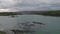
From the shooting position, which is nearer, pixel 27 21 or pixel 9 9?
pixel 9 9

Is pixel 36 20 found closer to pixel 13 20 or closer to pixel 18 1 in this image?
pixel 13 20

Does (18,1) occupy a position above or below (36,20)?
above

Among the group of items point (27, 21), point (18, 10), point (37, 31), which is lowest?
point (37, 31)

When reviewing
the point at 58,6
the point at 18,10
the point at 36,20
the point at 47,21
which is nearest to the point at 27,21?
the point at 36,20

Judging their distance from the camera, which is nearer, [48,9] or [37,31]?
[48,9]

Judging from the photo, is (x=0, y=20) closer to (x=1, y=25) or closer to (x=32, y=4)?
(x=1, y=25)

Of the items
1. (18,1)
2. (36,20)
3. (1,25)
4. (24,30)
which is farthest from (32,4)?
(1,25)

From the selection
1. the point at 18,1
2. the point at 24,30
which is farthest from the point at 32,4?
the point at 24,30

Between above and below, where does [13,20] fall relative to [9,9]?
below
